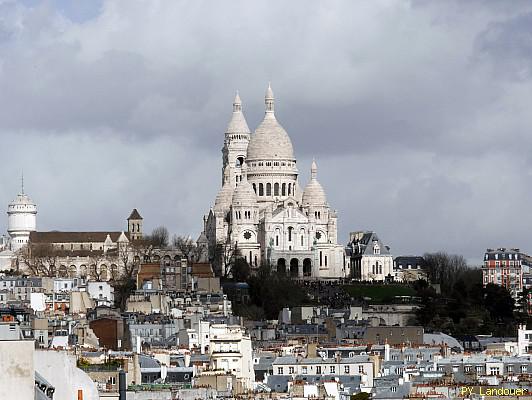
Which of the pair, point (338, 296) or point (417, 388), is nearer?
point (417, 388)

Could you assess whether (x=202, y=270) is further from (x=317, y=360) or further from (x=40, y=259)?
(x=317, y=360)

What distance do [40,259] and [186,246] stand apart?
11.5 metres

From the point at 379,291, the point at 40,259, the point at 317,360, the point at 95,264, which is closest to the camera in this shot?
the point at 317,360

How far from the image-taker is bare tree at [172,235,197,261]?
579 feet

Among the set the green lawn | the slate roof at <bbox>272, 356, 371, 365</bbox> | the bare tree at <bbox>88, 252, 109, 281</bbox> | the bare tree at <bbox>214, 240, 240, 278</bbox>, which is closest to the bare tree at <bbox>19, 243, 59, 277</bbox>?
the bare tree at <bbox>88, 252, 109, 281</bbox>

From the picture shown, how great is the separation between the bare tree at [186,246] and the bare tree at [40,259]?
945 cm

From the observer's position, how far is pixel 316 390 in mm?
49906

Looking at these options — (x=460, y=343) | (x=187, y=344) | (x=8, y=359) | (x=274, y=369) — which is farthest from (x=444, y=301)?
(x=8, y=359)

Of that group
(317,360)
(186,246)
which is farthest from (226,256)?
(317,360)

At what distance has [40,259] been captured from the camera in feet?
613

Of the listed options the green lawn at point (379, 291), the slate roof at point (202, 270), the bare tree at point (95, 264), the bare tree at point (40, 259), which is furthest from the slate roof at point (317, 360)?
the bare tree at point (95, 264)

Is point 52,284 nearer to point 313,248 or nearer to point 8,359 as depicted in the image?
point 313,248

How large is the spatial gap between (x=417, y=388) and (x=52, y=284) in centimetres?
8499

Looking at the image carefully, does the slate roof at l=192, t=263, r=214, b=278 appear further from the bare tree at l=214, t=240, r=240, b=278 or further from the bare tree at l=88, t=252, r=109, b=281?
the bare tree at l=88, t=252, r=109, b=281
